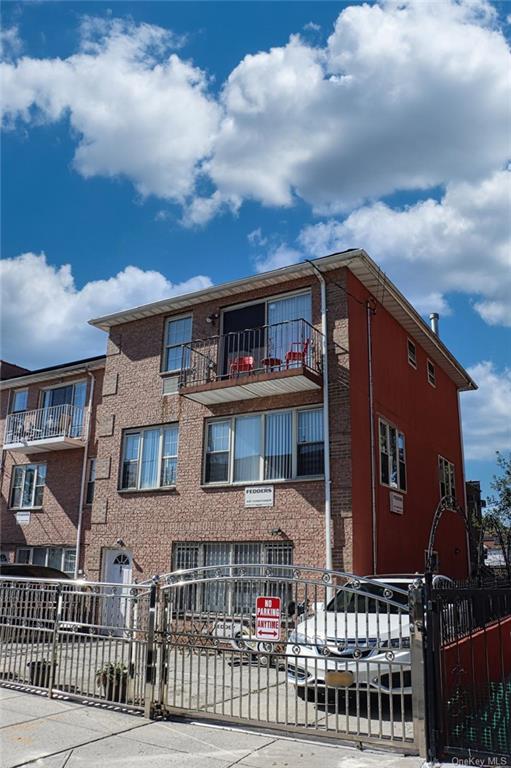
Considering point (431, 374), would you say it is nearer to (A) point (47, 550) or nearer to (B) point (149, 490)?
(B) point (149, 490)

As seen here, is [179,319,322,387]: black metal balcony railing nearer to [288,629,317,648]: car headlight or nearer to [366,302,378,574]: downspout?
[366,302,378,574]: downspout

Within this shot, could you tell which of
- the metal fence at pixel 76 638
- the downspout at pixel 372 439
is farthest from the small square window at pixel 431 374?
the metal fence at pixel 76 638

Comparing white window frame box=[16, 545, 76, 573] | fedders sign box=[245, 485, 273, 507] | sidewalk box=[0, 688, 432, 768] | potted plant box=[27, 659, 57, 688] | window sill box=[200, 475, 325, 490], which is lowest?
sidewalk box=[0, 688, 432, 768]

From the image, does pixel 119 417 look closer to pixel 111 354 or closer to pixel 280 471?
pixel 111 354

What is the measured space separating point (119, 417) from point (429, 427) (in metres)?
8.99

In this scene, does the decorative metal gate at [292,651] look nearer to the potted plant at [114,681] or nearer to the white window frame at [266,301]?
the potted plant at [114,681]

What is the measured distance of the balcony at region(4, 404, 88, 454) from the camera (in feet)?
67.0

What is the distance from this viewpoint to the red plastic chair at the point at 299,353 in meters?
14.0

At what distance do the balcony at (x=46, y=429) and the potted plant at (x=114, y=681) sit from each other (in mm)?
13278

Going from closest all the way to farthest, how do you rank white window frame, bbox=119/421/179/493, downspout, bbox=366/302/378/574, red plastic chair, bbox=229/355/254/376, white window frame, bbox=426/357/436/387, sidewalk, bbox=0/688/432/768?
sidewalk, bbox=0/688/432/768 < downspout, bbox=366/302/378/574 < red plastic chair, bbox=229/355/254/376 < white window frame, bbox=119/421/179/493 < white window frame, bbox=426/357/436/387

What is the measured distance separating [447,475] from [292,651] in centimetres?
1480

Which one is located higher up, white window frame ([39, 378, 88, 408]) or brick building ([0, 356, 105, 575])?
white window frame ([39, 378, 88, 408])

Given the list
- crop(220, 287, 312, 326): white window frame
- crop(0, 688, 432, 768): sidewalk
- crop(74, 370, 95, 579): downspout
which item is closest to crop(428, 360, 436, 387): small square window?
crop(220, 287, 312, 326): white window frame

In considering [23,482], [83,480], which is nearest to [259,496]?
[83,480]
